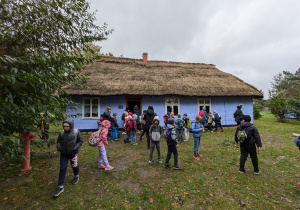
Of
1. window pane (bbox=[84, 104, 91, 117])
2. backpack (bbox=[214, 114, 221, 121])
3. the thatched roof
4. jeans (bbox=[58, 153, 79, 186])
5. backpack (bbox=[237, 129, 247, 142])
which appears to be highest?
the thatched roof

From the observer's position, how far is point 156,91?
10695 millimetres

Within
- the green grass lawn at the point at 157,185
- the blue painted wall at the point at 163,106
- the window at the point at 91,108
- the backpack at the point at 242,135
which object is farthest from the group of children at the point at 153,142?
the window at the point at 91,108

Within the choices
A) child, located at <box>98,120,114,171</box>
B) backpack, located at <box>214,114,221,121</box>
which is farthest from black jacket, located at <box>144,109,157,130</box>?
backpack, located at <box>214,114,221,121</box>

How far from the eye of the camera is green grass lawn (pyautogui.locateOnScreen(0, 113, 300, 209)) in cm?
328

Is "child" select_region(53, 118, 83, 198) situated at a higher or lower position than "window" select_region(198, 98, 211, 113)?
lower

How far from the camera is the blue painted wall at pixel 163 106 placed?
33.8 ft

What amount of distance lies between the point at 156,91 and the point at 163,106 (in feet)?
4.85

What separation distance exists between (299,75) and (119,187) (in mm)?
57814

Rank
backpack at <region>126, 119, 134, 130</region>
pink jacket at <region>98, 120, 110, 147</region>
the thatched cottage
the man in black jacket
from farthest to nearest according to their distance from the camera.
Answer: the thatched cottage < backpack at <region>126, 119, 134, 130</region> < pink jacket at <region>98, 120, 110, 147</region> < the man in black jacket

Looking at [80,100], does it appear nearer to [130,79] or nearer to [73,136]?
[130,79]

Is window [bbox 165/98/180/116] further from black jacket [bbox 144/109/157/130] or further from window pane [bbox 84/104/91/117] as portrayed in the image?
window pane [bbox 84/104/91/117]

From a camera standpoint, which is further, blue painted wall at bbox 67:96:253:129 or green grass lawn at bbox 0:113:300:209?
blue painted wall at bbox 67:96:253:129

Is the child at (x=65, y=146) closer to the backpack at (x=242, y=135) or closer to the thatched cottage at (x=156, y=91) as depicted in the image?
the backpack at (x=242, y=135)

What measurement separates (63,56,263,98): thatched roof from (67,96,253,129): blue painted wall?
29.7 inches
